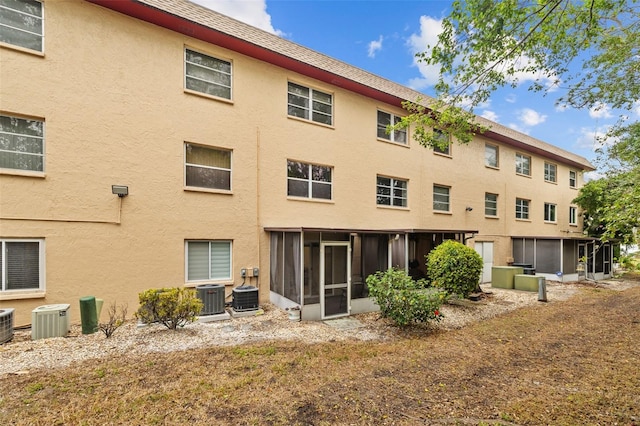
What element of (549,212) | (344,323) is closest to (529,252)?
(549,212)

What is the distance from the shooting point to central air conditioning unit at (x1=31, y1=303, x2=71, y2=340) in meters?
6.34

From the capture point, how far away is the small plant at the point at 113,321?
6.61m

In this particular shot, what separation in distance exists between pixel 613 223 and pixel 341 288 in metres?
6.41

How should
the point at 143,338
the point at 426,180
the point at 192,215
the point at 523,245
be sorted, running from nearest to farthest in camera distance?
the point at 143,338 < the point at 192,215 < the point at 426,180 < the point at 523,245

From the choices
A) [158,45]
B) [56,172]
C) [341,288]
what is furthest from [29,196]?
[341,288]

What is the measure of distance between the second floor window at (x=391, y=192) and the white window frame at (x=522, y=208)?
10.5 meters

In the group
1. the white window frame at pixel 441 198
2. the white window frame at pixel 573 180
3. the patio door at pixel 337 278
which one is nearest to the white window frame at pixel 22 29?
the patio door at pixel 337 278

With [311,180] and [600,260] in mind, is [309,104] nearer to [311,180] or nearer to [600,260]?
[311,180]

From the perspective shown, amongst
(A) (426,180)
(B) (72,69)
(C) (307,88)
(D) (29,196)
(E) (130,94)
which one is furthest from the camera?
(A) (426,180)

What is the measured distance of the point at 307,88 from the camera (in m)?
11.5

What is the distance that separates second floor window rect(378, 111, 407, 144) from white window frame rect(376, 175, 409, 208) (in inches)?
76.1

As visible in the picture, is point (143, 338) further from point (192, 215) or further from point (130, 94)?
point (130, 94)

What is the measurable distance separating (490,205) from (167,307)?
1835 centimetres

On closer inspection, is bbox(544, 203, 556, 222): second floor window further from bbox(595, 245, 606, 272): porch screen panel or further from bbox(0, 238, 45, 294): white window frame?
bbox(0, 238, 45, 294): white window frame
